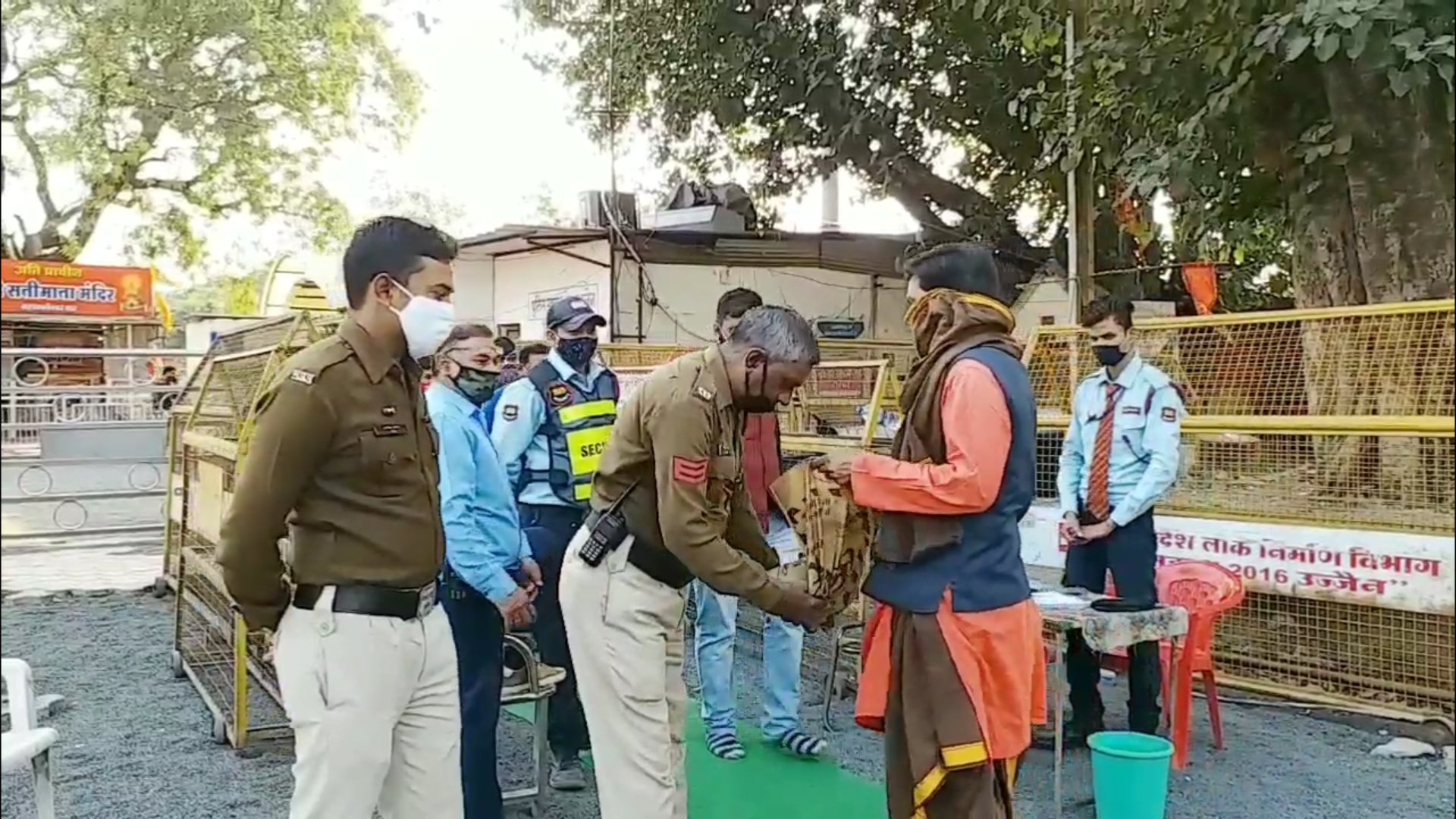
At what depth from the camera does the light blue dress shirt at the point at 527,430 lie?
401 centimetres

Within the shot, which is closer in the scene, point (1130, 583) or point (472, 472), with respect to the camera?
point (472, 472)

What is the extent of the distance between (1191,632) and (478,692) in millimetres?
2538

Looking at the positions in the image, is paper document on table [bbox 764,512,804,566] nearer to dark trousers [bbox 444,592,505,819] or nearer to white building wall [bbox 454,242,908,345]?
dark trousers [bbox 444,592,505,819]

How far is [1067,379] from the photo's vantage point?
20.6ft

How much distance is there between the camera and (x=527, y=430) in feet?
13.2

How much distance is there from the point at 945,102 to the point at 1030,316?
7.74 ft

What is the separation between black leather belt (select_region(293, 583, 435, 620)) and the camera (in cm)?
235

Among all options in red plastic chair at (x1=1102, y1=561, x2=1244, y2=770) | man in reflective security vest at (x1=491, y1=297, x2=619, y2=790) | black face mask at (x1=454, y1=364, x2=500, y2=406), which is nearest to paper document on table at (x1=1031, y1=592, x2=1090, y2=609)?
red plastic chair at (x1=1102, y1=561, x2=1244, y2=770)

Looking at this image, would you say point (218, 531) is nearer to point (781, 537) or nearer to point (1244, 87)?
point (781, 537)

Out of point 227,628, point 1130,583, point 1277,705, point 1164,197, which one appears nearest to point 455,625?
point 227,628

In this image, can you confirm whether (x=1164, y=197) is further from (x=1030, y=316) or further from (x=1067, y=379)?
(x=1030, y=316)

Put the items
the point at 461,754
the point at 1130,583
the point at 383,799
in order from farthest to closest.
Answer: the point at 1130,583 → the point at 461,754 → the point at 383,799

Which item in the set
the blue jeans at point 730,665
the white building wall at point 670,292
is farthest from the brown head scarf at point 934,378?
the white building wall at point 670,292

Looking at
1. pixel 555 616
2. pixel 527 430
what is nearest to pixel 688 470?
pixel 527 430
